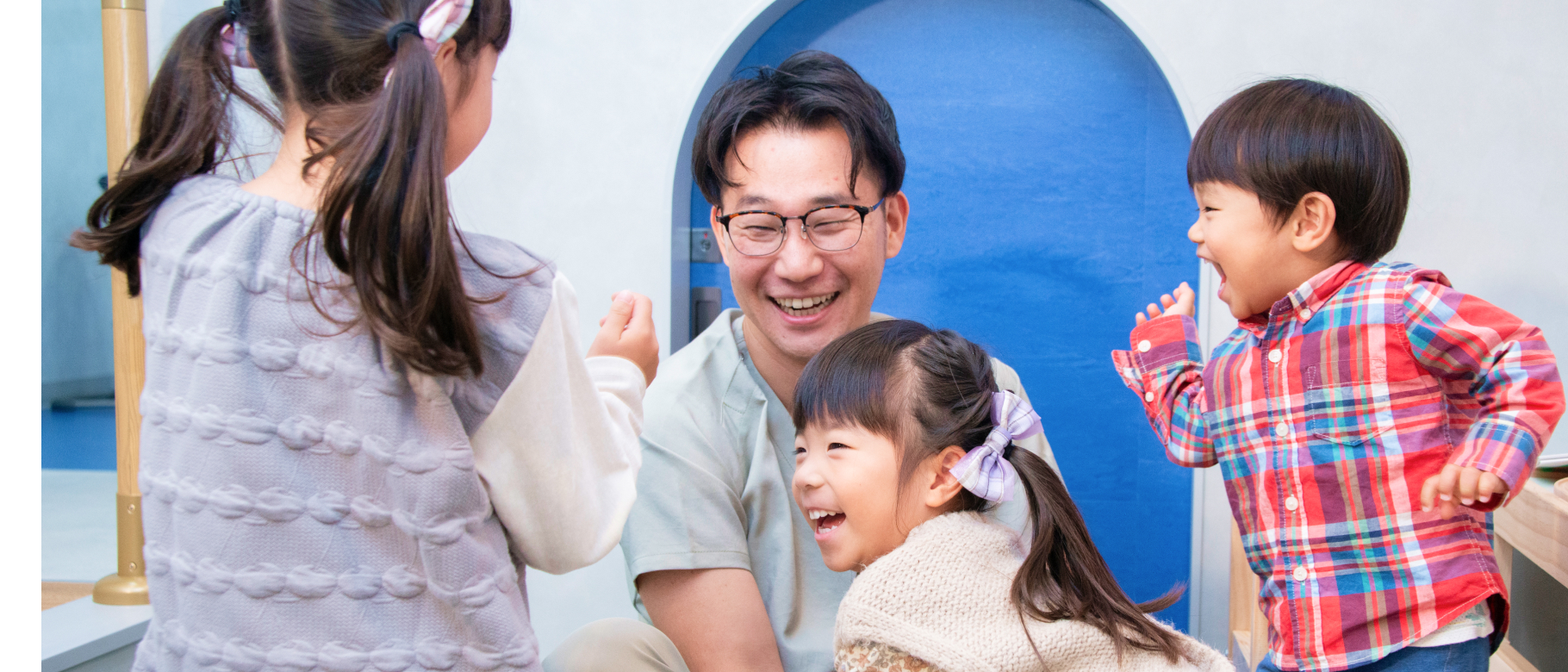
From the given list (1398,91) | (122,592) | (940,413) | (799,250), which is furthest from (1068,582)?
(122,592)

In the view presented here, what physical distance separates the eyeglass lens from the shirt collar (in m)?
0.62

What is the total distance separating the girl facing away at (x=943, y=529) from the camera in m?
1.15

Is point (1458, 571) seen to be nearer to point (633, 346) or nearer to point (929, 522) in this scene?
point (929, 522)

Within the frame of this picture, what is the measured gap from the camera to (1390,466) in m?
1.35

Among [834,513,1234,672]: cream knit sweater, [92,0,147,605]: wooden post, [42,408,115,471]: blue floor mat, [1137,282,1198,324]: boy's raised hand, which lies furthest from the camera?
[42,408,115,471]: blue floor mat

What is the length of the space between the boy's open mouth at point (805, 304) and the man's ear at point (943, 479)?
1.05ft

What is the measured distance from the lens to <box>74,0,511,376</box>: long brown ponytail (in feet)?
2.90

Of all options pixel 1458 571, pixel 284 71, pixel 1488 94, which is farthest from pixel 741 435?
pixel 1488 94

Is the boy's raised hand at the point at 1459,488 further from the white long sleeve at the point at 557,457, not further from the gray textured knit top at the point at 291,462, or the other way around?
the gray textured knit top at the point at 291,462

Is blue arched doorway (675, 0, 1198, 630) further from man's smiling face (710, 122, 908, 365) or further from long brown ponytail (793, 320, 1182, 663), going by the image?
long brown ponytail (793, 320, 1182, 663)

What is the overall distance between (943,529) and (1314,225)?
2.30 ft

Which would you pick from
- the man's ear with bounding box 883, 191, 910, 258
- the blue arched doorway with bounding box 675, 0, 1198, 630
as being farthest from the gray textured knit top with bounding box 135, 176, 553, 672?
the blue arched doorway with bounding box 675, 0, 1198, 630

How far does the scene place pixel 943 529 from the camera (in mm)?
1248

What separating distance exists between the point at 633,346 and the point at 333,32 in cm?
47
